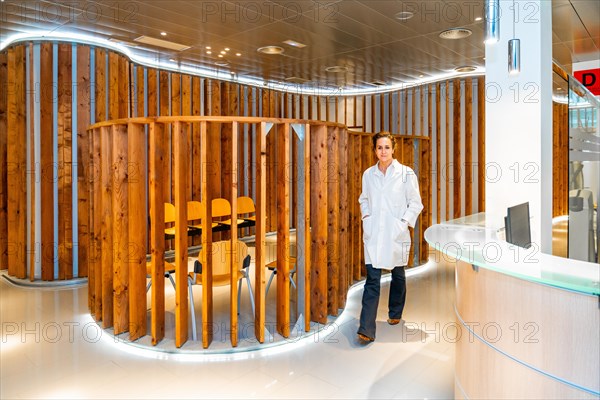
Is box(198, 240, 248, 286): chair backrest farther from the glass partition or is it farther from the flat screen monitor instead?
the glass partition

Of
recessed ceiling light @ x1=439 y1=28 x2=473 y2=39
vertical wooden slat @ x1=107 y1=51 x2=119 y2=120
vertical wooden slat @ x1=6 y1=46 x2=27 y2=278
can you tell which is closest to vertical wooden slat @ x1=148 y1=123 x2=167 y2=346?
vertical wooden slat @ x1=107 y1=51 x2=119 y2=120

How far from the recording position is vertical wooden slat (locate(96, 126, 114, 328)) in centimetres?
390

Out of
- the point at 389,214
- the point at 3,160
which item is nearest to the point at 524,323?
the point at 389,214

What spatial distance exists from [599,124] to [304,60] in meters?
4.55

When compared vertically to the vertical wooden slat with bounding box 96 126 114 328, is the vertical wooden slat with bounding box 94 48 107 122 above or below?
above

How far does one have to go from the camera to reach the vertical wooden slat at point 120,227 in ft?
12.4

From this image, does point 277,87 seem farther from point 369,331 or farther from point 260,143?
point 369,331

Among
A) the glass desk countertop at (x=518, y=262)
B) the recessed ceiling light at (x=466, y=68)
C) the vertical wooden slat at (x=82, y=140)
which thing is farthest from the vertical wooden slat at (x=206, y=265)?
the recessed ceiling light at (x=466, y=68)

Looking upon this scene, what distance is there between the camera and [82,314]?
4.59 m

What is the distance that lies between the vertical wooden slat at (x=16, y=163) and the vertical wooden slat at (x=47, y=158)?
31cm

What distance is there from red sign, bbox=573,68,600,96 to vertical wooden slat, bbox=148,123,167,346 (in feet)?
21.3

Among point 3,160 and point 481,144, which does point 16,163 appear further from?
point 481,144

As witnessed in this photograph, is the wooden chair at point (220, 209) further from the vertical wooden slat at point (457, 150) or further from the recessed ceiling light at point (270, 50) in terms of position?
the vertical wooden slat at point (457, 150)

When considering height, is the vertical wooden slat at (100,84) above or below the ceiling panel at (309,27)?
below
